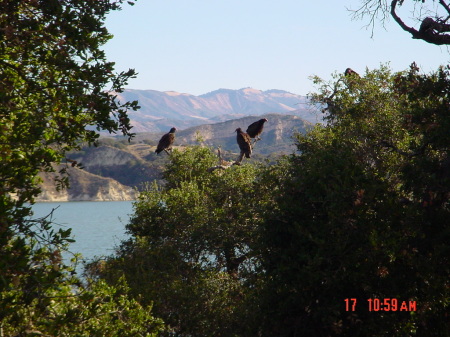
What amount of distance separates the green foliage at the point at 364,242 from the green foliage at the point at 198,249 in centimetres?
178

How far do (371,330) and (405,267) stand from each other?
1415mm

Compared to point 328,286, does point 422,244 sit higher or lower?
higher

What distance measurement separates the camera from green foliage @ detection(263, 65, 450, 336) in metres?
10.6

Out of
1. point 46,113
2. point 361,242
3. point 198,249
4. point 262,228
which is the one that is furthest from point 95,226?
point 46,113

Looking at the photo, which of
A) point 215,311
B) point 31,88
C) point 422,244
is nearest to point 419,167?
point 422,244

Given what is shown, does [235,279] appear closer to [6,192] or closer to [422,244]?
[422,244]

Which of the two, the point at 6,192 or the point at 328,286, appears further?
the point at 328,286

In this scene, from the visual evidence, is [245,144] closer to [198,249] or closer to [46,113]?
[198,249]

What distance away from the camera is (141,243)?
68.5 feet

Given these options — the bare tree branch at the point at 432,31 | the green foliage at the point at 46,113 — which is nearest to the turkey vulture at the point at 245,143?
the bare tree branch at the point at 432,31

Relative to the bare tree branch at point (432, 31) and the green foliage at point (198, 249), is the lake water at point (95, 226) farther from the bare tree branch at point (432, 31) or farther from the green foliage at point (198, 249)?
the bare tree branch at point (432, 31)

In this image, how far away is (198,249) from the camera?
2030 centimetres
